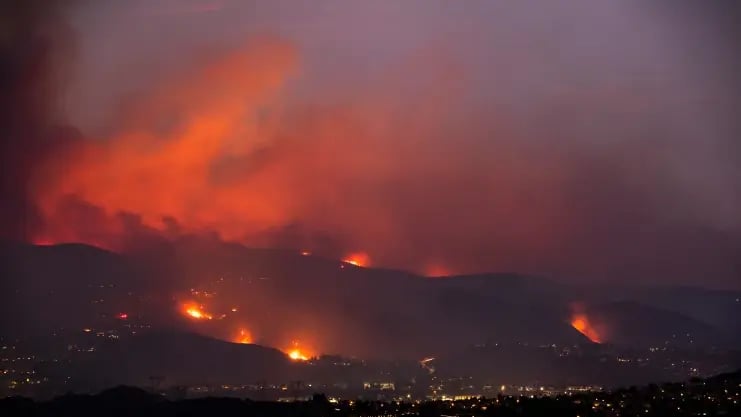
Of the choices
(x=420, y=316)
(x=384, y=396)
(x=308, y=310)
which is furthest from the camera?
(x=420, y=316)

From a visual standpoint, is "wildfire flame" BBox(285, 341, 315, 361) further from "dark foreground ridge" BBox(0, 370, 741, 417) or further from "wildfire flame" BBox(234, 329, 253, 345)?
"dark foreground ridge" BBox(0, 370, 741, 417)

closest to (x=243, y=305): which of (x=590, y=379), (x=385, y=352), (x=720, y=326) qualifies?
(x=385, y=352)

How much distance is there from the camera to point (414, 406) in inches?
1676

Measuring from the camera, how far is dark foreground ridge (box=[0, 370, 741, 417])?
117 feet

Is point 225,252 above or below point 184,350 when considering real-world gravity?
above

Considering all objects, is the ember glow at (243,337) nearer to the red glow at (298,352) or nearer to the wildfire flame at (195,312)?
the wildfire flame at (195,312)

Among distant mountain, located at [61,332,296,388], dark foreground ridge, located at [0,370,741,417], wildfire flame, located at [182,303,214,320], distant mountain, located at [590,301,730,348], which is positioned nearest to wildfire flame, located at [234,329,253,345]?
distant mountain, located at [61,332,296,388]

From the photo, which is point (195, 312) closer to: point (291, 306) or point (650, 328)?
point (291, 306)

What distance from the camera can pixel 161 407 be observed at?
3697 cm

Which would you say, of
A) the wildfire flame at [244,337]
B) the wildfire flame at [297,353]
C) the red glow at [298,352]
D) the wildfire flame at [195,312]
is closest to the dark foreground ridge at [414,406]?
the wildfire flame at [297,353]

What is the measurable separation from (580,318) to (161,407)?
2893 inches

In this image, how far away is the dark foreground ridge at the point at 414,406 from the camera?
35.7 m

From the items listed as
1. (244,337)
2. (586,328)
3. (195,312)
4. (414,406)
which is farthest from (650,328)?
(414,406)

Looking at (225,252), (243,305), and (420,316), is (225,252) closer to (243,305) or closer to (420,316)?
(243,305)
